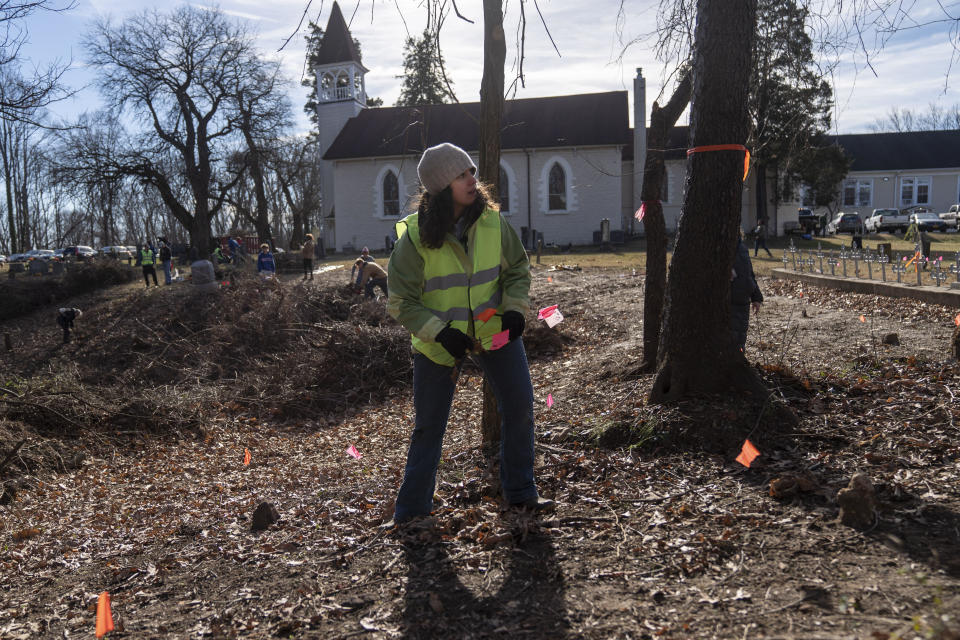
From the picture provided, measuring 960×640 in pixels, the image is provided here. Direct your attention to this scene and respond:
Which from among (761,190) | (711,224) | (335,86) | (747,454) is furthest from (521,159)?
(747,454)

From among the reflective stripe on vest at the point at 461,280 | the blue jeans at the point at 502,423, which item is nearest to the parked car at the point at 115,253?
the blue jeans at the point at 502,423

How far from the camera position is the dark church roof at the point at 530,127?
3694 cm

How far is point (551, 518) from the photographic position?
3768 millimetres

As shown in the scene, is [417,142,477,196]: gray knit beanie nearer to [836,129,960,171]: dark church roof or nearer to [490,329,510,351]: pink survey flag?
[490,329,510,351]: pink survey flag

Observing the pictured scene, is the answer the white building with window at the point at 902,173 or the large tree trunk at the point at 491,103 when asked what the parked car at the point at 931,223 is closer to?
the white building with window at the point at 902,173

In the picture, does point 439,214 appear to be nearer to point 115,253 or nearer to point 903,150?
point 115,253

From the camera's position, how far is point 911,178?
169 feet

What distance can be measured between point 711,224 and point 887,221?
141 ft

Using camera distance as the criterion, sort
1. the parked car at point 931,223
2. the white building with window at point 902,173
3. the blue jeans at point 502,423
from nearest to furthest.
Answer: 1. the blue jeans at point 502,423
2. the parked car at point 931,223
3. the white building with window at point 902,173

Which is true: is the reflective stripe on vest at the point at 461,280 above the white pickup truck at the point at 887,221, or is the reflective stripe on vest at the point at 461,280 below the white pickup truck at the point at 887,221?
below

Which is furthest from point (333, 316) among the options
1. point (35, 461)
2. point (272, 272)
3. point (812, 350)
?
point (812, 350)

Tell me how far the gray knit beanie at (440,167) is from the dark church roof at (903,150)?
5516 cm

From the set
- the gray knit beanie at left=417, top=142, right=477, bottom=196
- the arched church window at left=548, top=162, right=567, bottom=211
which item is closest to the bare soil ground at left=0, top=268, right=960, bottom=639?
the gray knit beanie at left=417, top=142, right=477, bottom=196

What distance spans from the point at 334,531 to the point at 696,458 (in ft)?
7.33
